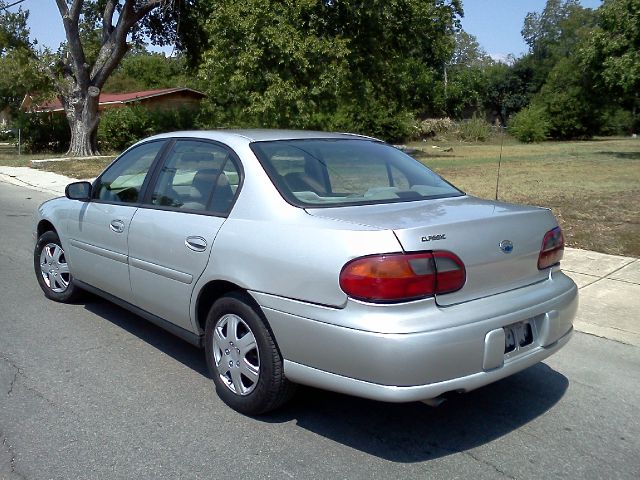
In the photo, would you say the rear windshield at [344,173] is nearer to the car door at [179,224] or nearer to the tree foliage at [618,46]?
the car door at [179,224]

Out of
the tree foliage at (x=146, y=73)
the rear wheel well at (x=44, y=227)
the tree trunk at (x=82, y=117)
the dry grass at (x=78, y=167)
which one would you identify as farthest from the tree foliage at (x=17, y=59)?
the tree foliage at (x=146, y=73)

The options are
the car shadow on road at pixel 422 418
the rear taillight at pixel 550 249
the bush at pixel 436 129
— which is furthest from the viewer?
the bush at pixel 436 129

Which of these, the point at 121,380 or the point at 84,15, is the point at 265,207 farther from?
the point at 84,15

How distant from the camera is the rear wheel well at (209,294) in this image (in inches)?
154

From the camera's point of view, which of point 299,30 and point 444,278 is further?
point 299,30

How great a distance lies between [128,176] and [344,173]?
1.79m

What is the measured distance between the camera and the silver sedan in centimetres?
323

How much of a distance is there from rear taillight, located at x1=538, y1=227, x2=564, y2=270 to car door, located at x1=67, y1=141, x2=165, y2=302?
2.72m

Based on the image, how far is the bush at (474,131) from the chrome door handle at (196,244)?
4211 cm

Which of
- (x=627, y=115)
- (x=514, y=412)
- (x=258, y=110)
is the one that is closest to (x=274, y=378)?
(x=514, y=412)

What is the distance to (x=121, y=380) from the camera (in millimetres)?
4395

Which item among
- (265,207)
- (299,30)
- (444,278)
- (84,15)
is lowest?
(444,278)

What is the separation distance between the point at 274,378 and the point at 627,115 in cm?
6303

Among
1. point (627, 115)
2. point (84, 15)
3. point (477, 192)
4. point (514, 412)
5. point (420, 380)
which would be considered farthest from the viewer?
point (627, 115)
